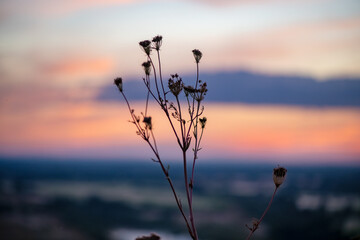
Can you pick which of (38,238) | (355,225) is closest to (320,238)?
(355,225)

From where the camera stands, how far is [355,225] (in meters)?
→ 57.0

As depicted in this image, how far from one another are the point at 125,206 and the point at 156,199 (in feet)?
47.3

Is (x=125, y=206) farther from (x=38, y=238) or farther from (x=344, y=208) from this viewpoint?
(x=38, y=238)

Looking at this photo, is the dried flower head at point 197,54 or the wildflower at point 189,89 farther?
the dried flower head at point 197,54

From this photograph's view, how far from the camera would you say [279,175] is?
135 inches

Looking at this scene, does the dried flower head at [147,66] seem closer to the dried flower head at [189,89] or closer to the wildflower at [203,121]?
the dried flower head at [189,89]

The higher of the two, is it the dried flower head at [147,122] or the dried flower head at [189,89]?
the dried flower head at [189,89]

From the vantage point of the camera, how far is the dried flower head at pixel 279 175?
11.1ft

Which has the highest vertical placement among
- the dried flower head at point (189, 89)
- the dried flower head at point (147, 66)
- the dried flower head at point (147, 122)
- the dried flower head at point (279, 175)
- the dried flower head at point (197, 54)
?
the dried flower head at point (197, 54)

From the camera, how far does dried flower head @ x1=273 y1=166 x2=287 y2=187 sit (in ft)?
11.1

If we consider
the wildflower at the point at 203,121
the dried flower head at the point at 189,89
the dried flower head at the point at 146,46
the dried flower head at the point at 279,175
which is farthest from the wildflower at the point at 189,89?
the dried flower head at the point at 279,175

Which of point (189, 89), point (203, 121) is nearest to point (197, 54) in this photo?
point (189, 89)

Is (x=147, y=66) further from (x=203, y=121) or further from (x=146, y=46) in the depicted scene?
(x=203, y=121)

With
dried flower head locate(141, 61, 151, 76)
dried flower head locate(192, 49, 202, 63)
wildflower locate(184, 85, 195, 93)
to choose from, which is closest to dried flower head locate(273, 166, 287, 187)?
wildflower locate(184, 85, 195, 93)
